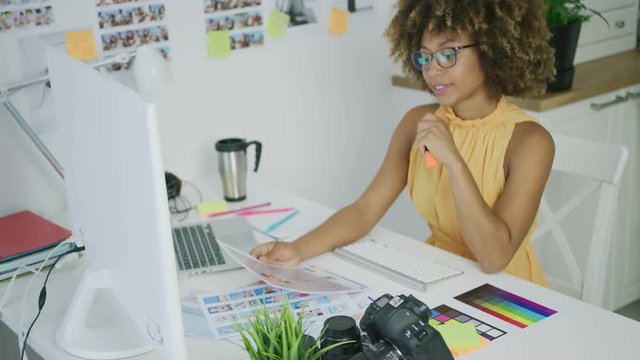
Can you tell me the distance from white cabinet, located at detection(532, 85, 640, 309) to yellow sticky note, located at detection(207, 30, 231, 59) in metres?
0.95

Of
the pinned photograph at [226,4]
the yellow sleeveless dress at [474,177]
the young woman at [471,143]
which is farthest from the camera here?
the pinned photograph at [226,4]

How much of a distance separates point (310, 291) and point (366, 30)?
4.33 ft

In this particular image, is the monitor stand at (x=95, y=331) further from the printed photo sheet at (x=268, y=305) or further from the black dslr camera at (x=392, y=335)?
the black dslr camera at (x=392, y=335)

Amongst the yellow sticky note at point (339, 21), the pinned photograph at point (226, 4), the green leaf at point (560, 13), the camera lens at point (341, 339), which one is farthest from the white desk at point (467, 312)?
the green leaf at point (560, 13)

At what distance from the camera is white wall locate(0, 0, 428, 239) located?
2111 mm

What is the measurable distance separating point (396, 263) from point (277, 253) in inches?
10.6

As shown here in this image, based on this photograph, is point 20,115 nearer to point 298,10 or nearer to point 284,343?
point 298,10

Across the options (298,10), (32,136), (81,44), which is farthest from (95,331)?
(298,10)

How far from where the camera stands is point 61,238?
1.88 meters

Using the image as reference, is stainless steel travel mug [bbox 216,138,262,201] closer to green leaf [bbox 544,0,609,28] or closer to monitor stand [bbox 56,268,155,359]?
monitor stand [bbox 56,268,155,359]

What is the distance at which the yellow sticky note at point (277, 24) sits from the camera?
245 cm

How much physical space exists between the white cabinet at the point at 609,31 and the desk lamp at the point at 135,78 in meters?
1.60

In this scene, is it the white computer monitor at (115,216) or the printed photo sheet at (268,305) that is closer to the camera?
the white computer monitor at (115,216)

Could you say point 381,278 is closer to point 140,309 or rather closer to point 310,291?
point 310,291
